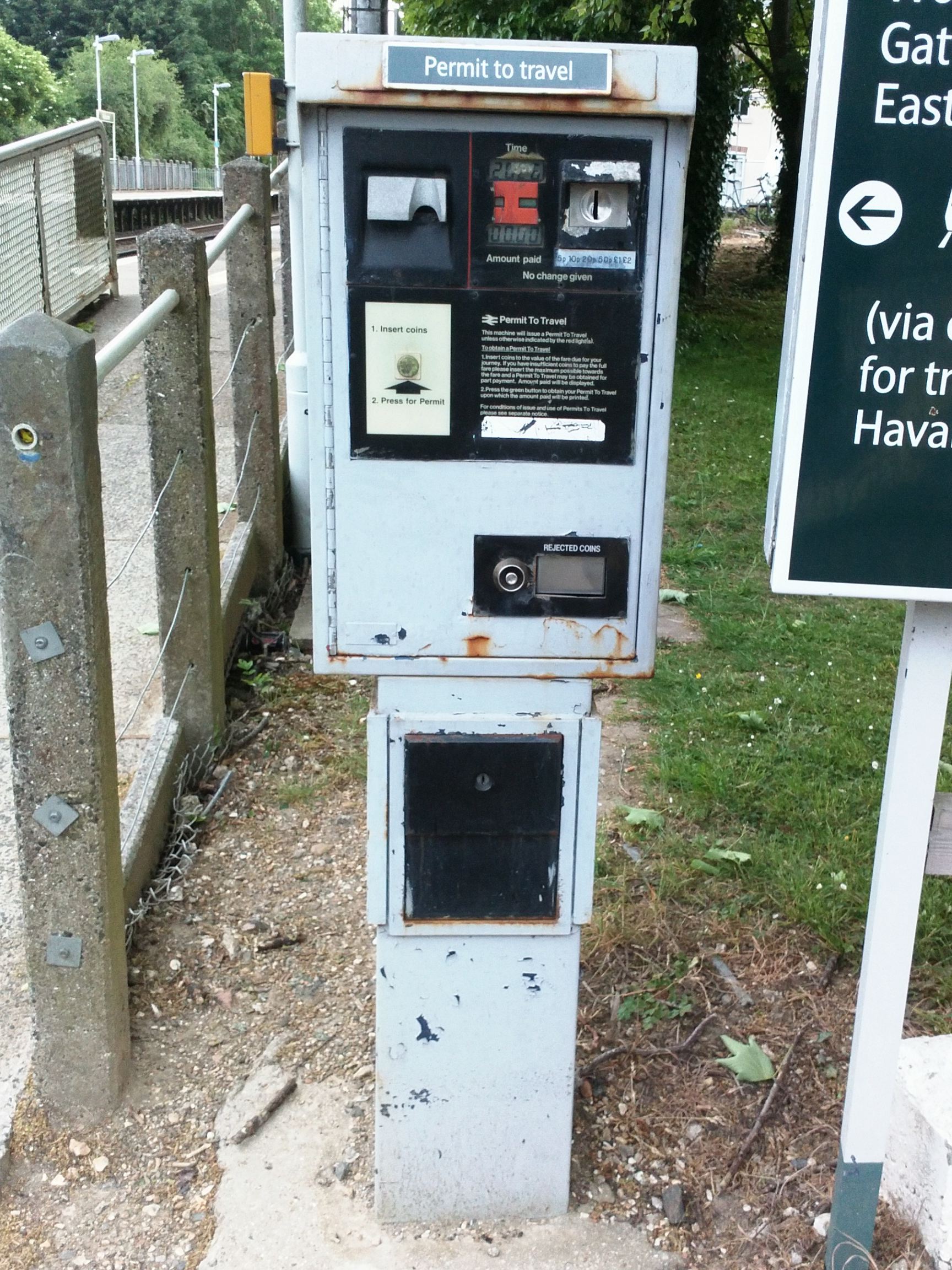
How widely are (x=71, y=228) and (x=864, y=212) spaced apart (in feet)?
30.8

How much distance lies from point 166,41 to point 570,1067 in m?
91.2

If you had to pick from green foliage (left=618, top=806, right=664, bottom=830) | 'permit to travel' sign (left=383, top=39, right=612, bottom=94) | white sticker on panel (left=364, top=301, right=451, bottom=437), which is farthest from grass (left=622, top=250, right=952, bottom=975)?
'permit to travel' sign (left=383, top=39, right=612, bottom=94)

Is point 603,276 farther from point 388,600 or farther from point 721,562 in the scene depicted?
point 721,562

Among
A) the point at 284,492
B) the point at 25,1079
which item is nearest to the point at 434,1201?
the point at 25,1079

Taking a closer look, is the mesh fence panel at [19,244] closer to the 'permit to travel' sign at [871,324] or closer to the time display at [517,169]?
the time display at [517,169]

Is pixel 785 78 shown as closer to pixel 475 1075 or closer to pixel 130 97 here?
pixel 475 1075

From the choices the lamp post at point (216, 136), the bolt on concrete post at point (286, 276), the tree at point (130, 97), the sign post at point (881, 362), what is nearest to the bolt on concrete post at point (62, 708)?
the sign post at point (881, 362)

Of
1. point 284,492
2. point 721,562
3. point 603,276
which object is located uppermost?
point 603,276

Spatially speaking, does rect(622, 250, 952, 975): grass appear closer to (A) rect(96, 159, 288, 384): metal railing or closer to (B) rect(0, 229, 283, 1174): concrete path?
(B) rect(0, 229, 283, 1174): concrete path

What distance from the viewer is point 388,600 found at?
2088 millimetres

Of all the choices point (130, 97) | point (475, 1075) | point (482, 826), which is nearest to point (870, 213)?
point (482, 826)

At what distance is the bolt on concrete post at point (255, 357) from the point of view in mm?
5047

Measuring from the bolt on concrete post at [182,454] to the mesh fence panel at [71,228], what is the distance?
247 inches

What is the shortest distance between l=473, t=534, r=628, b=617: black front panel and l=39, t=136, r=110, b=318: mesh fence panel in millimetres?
8249
